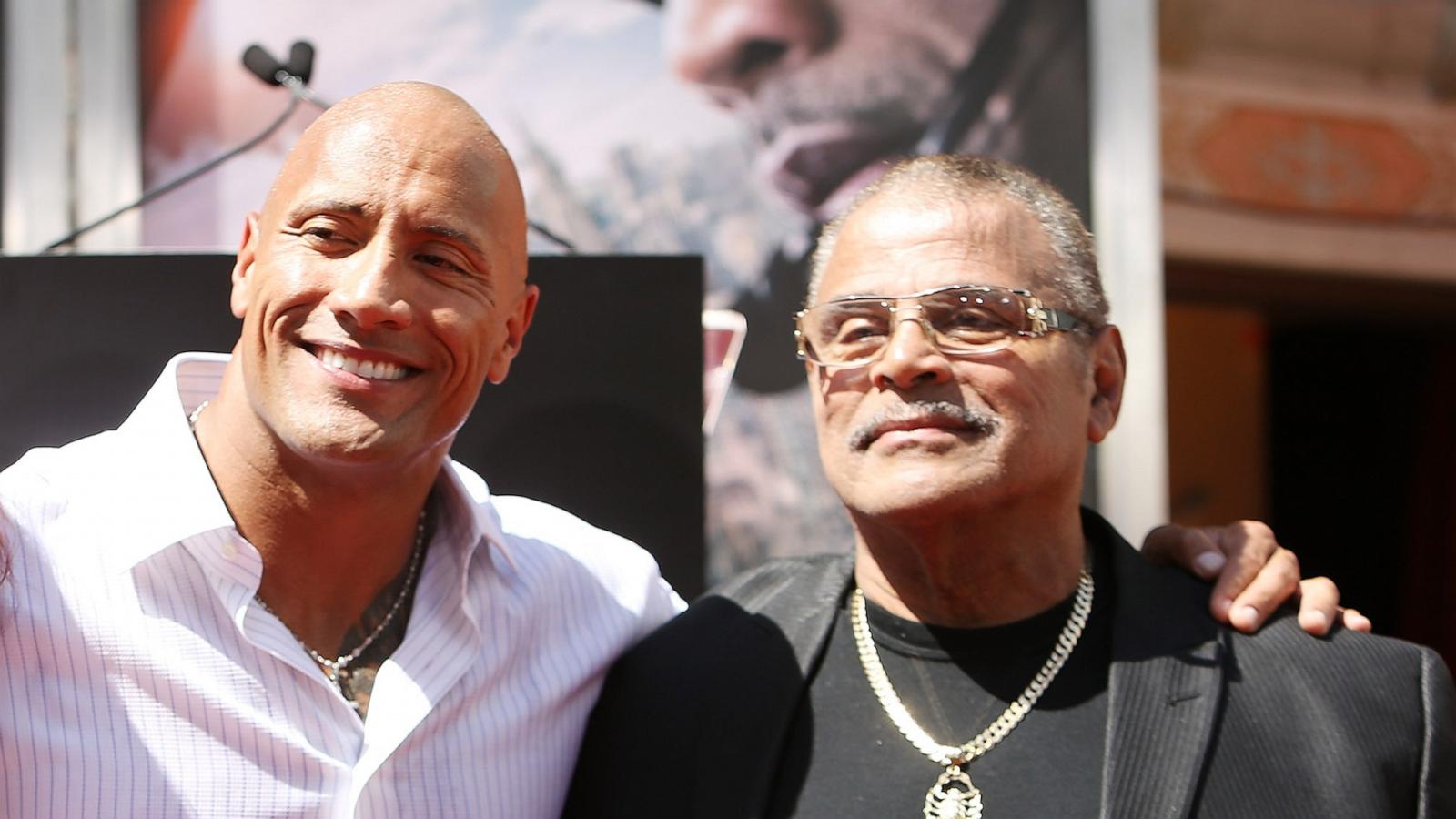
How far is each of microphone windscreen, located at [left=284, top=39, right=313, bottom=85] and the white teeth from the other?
0.93m

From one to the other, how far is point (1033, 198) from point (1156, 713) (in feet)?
2.50

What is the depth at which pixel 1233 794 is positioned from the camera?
1.83 metres

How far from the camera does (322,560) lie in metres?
1.99

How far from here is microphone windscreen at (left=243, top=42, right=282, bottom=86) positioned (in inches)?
103

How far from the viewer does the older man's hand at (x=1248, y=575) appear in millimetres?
2014

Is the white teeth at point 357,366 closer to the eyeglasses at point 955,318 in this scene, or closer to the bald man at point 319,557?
the bald man at point 319,557

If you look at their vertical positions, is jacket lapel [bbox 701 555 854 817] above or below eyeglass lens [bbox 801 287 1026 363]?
below

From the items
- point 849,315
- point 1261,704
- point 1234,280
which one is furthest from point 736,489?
point 1234,280

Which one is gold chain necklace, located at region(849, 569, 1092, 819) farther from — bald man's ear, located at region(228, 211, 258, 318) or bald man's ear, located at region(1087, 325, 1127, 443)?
bald man's ear, located at region(228, 211, 258, 318)

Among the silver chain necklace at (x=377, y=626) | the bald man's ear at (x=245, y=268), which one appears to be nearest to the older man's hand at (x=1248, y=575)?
the silver chain necklace at (x=377, y=626)

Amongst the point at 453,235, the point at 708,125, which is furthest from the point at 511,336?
the point at 708,125

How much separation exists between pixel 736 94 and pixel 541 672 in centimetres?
160

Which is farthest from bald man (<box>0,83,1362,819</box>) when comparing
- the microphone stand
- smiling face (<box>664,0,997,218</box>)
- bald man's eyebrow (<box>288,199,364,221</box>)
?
smiling face (<box>664,0,997,218</box>)

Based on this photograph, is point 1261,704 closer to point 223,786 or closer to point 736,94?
point 223,786
